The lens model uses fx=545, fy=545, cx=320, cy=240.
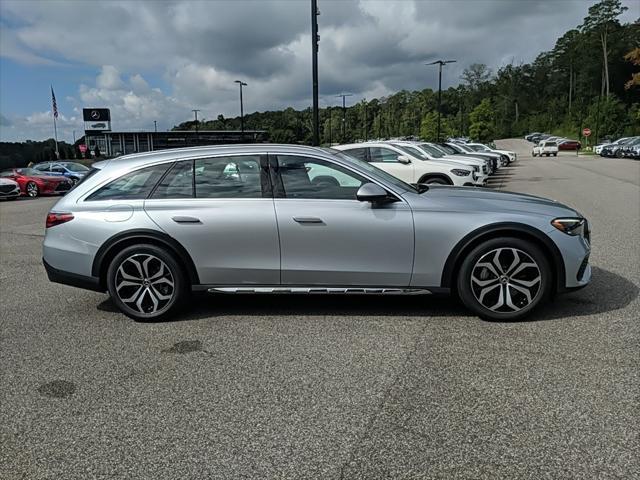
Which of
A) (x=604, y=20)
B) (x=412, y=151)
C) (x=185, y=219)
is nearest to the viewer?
(x=185, y=219)

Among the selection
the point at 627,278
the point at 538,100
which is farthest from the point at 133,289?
the point at 538,100

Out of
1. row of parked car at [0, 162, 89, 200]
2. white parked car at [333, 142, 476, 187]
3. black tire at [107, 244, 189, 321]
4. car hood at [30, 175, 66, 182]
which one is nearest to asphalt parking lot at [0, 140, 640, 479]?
black tire at [107, 244, 189, 321]

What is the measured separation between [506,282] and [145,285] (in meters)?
3.21

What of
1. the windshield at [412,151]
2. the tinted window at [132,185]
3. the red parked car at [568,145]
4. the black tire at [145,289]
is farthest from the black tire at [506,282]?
the red parked car at [568,145]

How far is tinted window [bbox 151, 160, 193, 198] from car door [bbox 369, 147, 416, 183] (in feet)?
28.2

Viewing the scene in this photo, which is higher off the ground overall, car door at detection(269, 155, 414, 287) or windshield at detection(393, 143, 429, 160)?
windshield at detection(393, 143, 429, 160)

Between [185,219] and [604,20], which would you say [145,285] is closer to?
[185,219]

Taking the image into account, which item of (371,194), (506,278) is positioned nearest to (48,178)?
(371,194)

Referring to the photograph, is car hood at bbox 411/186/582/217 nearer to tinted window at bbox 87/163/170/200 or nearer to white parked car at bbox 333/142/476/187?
tinted window at bbox 87/163/170/200

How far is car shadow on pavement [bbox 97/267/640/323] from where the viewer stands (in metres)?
5.00

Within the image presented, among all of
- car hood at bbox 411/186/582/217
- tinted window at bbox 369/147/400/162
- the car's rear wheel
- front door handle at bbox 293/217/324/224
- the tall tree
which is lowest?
the car's rear wheel

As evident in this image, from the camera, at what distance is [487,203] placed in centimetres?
480

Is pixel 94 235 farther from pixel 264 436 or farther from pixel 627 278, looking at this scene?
pixel 627 278

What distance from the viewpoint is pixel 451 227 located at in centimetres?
464
